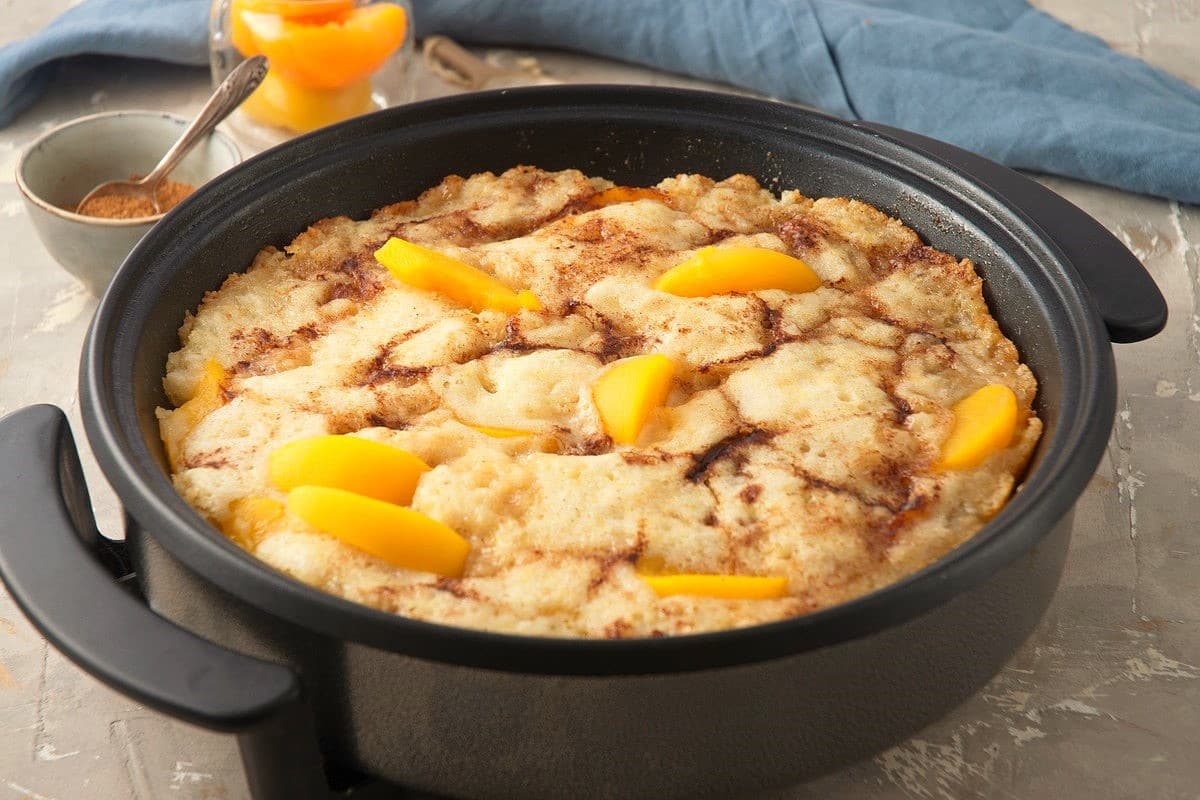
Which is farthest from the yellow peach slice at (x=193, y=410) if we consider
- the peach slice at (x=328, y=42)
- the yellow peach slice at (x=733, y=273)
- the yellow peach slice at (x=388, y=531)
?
the peach slice at (x=328, y=42)

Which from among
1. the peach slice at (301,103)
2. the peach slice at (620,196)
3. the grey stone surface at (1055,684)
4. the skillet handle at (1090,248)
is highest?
the skillet handle at (1090,248)

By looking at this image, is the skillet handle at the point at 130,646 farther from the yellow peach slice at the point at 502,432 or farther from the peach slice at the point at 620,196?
the peach slice at the point at 620,196

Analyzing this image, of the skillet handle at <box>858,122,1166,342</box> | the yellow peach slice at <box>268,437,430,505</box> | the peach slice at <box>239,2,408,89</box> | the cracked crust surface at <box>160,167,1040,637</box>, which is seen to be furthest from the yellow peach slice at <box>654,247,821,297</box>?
the peach slice at <box>239,2,408,89</box>

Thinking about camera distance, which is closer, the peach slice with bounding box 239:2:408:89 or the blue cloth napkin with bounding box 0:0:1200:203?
the peach slice with bounding box 239:2:408:89

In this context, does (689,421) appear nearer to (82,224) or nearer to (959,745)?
(959,745)

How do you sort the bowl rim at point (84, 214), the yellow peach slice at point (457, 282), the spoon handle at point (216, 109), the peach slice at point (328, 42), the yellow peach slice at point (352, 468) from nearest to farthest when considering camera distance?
1. the yellow peach slice at point (352, 468)
2. the yellow peach slice at point (457, 282)
3. the bowl rim at point (84, 214)
4. the spoon handle at point (216, 109)
5. the peach slice at point (328, 42)

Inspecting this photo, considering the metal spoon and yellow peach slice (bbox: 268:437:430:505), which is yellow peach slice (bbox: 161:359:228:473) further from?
the metal spoon

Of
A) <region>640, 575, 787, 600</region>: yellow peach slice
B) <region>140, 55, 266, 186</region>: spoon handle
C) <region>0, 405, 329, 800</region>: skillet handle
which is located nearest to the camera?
<region>0, 405, 329, 800</region>: skillet handle
